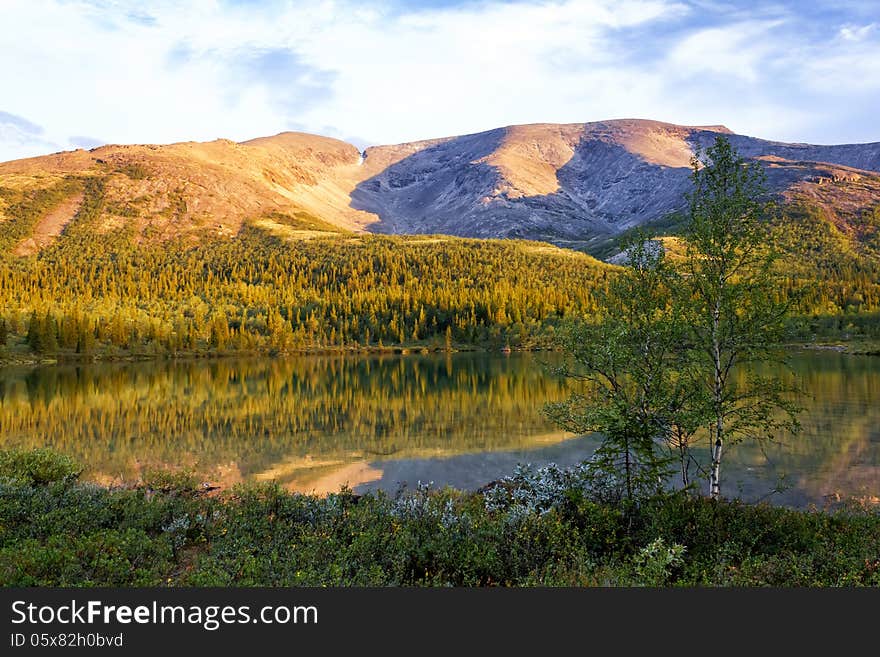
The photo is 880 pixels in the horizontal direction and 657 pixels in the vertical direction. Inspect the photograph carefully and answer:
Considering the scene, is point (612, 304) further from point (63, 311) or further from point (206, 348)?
point (63, 311)

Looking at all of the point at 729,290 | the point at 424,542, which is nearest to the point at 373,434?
the point at 729,290

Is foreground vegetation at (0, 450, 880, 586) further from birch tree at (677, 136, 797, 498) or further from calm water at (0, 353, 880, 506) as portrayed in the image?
calm water at (0, 353, 880, 506)

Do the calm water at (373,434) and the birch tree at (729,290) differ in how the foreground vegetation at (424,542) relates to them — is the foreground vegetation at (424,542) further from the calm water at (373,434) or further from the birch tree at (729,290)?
the calm water at (373,434)

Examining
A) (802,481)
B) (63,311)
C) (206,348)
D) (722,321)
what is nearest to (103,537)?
(722,321)

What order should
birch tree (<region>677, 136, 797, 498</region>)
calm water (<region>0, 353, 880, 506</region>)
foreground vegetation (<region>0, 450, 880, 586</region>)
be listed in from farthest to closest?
calm water (<region>0, 353, 880, 506</region>), birch tree (<region>677, 136, 797, 498</region>), foreground vegetation (<region>0, 450, 880, 586</region>)

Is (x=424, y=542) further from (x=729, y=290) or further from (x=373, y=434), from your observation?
(x=373, y=434)

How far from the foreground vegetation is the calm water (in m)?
5.49

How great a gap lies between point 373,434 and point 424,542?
3160 cm

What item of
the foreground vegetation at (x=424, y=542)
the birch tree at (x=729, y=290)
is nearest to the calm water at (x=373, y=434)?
the birch tree at (x=729, y=290)

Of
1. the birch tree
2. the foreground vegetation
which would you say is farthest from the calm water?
the foreground vegetation

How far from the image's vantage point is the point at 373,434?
44219 mm

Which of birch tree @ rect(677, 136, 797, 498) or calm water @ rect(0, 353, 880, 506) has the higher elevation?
birch tree @ rect(677, 136, 797, 498)

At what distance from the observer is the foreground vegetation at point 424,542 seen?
10.7 m

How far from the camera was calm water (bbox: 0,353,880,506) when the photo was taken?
3027 centimetres
